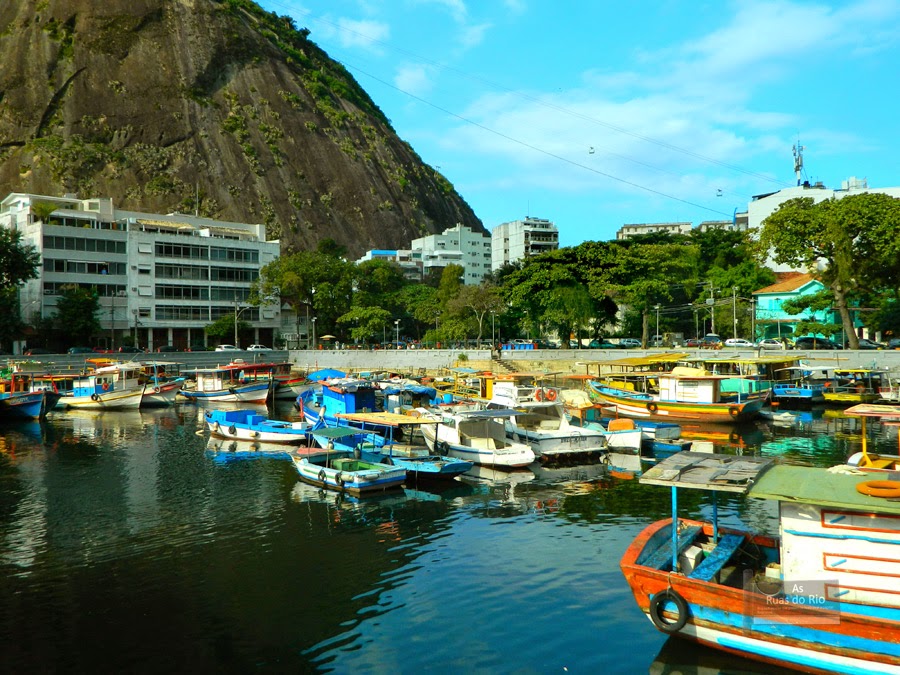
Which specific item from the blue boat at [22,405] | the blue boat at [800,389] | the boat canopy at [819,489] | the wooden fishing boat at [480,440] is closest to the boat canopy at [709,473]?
the boat canopy at [819,489]

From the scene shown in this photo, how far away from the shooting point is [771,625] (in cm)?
1160

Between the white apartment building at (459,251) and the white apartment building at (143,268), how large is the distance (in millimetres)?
47043

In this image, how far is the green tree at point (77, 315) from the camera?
253ft

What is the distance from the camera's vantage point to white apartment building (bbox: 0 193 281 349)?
268ft

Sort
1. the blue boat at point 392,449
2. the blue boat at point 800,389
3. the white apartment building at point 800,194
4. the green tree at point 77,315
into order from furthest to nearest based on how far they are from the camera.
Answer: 1. the white apartment building at point 800,194
2. the green tree at point 77,315
3. the blue boat at point 800,389
4. the blue boat at point 392,449

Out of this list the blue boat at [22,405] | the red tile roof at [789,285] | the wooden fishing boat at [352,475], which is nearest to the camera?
the wooden fishing boat at [352,475]

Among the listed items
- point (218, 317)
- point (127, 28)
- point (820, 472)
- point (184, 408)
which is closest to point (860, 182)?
point (218, 317)

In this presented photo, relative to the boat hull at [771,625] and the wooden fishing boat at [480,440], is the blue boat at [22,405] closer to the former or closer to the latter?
the wooden fishing boat at [480,440]

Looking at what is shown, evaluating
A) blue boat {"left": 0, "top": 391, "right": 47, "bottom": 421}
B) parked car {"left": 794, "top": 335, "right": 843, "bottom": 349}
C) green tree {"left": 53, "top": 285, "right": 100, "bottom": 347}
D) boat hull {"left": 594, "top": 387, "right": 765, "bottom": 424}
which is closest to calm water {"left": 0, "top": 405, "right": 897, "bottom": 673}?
boat hull {"left": 594, "top": 387, "right": 765, "bottom": 424}

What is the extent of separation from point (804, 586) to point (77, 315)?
8136 centimetres

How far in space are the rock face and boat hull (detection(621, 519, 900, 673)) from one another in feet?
407

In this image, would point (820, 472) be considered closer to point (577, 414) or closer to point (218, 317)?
point (577, 414)

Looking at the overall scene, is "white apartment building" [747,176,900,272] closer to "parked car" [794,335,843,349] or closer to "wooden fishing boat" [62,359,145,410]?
"parked car" [794,335,843,349]

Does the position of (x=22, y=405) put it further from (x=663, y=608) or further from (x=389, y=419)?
(x=663, y=608)
